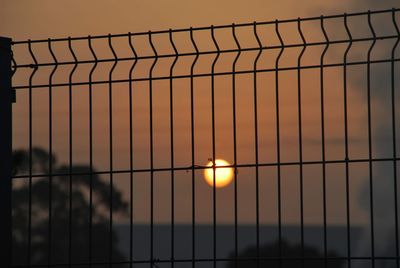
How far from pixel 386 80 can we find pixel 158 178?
2.25 m

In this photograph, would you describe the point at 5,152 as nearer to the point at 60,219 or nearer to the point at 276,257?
the point at 276,257

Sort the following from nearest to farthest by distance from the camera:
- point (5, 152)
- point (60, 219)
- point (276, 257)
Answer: point (276, 257)
point (5, 152)
point (60, 219)

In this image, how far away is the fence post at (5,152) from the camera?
691 cm

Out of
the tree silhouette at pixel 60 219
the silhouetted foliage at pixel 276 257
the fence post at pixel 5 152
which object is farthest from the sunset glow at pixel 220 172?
the tree silhouette at pixel 60 219

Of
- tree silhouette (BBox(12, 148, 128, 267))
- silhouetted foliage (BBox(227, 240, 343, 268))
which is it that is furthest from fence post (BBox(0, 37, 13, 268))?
tree silhouette (BBox(12, 148, 128, 267))

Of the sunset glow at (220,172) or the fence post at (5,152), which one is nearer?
the sunset glow at (220,172)

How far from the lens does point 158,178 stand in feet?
21.5

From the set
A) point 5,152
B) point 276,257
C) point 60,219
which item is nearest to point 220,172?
point 276,257

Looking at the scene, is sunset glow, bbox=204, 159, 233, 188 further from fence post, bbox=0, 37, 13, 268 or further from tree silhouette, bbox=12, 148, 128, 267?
tree silhouette, bbox=12, 148, 128, 267

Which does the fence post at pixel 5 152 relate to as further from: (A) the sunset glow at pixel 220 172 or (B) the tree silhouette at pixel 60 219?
(B) the tree silhouette at pixel 60 219

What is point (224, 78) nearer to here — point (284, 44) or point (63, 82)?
point (284, 44)

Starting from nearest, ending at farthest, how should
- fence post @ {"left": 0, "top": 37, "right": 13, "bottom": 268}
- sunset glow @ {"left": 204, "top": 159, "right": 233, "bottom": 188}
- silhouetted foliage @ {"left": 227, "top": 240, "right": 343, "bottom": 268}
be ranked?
silhouetted foliage @ {"left": 227, "top": 240, "right": 343, "bottom": 268} → sunset glow @ {"left": 204, "top": 159, "right": 233, "bottom": 188} → fence post @ {"left": 0, "top": 37, "right": 13, "bottom": 268}

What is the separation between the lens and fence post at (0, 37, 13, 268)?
6.91 metres

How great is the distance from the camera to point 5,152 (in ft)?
22.8
